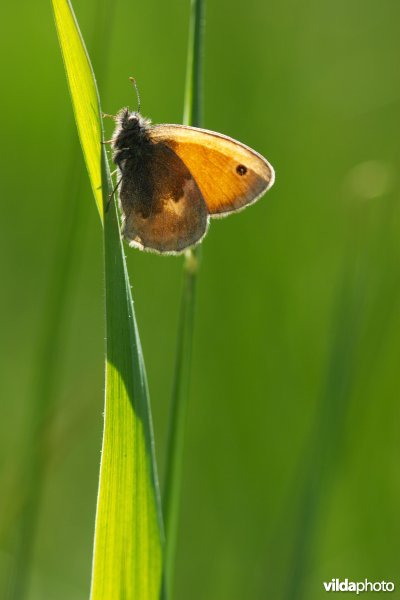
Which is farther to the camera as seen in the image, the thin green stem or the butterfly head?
the butterfly head

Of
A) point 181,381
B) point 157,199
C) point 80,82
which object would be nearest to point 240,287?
point 157,199

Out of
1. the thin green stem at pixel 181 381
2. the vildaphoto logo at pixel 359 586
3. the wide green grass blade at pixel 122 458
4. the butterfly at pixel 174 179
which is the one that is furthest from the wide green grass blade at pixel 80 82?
the vildaphoto logo at pixel 359 586

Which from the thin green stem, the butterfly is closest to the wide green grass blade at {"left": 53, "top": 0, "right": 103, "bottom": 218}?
the thin green stem

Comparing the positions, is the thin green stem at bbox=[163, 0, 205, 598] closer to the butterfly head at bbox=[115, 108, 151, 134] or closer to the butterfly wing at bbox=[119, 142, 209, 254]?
the butterfly wing at bbox=[119, 142, 209, 254]

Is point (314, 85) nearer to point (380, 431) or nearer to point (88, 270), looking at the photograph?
point (88, 270)

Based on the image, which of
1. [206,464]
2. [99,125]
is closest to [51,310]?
[99,125]

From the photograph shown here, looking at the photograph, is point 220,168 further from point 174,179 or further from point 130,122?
point 130,122

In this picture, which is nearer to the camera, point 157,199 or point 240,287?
point 157,199

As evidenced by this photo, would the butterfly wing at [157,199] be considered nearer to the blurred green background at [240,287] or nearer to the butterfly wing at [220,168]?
the butterfly wing at [220,168]
